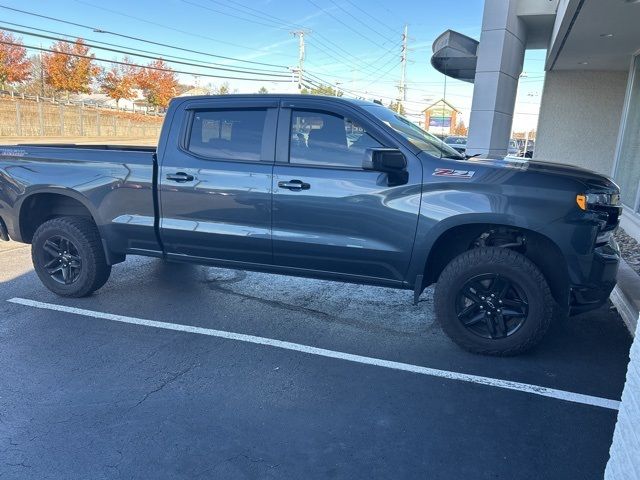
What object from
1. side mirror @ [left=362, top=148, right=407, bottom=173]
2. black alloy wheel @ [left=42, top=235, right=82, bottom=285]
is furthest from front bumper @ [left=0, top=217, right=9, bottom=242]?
side mirror @ [left=362, top=148, right=407, bottom=173]

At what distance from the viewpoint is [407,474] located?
8.67ft

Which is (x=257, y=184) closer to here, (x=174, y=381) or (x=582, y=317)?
(x=174, y=381)

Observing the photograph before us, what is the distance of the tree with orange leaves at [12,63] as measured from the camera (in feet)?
140

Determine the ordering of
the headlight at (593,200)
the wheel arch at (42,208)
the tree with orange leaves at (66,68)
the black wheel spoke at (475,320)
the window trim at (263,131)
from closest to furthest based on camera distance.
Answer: the headlight at (593,200)
the black wheel spoke at (475,320)
the window trim at (263,131)
the wheel arch at (42,208)
the tree with orange leaves at (66,68)

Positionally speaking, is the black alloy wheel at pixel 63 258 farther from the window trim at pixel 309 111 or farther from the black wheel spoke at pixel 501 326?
the black wheel spoke at pixel 501 326

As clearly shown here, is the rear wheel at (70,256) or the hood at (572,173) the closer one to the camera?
the hood at (572,173)

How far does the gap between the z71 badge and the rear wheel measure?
3408mm

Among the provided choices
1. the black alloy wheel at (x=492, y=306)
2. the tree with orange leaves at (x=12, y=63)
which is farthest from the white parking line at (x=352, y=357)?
the tree with orange leaves at (x=12, y=63)

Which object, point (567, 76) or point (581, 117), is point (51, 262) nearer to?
point (581, 117)

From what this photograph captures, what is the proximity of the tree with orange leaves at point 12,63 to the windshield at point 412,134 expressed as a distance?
1902 inches

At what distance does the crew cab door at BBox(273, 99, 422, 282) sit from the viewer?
4.00 m

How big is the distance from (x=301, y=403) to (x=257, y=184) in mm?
1917

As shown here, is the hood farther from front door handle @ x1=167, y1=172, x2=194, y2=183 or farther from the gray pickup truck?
front door handle @ x1=167, y1=172, x2=194, y2=183

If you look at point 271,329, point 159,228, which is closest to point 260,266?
point 271,329
